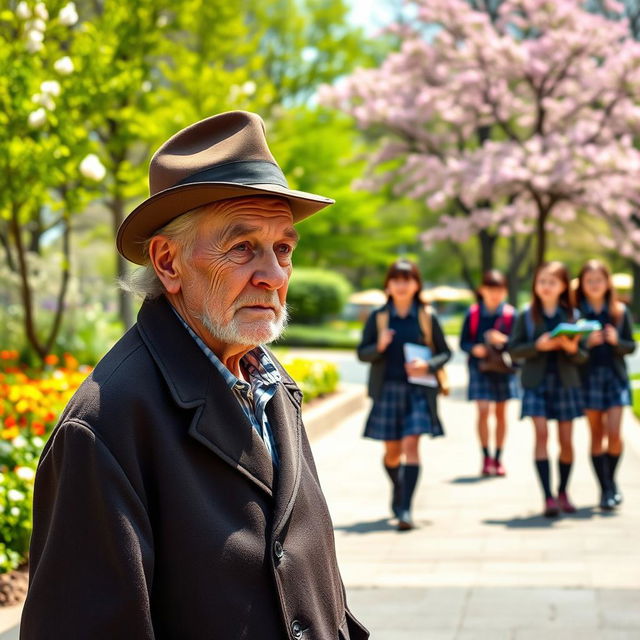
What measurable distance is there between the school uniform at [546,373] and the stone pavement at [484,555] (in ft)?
2.56

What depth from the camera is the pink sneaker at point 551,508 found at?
7.85 metres

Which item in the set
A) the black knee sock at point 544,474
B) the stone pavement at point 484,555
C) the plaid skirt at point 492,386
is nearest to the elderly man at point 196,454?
the stone pavement at point 484,555

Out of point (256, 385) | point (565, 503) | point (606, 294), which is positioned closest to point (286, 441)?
point (256, 385)

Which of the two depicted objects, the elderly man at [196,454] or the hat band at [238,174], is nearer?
the elderly man at [196,454]

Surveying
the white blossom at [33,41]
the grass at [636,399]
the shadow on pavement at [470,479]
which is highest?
the white blossom at [33,41]

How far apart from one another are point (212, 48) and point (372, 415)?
9978 millimetres

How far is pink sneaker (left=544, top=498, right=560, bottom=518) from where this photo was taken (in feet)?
25.8

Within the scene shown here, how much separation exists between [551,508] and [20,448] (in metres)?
3.76

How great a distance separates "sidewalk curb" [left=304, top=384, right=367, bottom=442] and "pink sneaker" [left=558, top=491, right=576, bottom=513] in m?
3.68

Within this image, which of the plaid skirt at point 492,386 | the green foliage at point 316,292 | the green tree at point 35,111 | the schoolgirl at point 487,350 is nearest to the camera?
the green tree at point 35,111

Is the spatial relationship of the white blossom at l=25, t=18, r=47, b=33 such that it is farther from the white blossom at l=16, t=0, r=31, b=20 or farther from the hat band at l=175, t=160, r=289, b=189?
the hat band at l=175, t=160, r=289, b=189

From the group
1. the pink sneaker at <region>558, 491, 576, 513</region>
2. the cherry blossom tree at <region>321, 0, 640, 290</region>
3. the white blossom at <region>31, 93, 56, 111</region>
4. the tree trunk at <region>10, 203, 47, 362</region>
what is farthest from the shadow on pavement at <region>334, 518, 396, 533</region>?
the cherry blossom tree at <region>321, 0, 640, 290</region>

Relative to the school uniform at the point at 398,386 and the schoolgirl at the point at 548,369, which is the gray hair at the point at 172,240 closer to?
the school uniform at the point at 398,386

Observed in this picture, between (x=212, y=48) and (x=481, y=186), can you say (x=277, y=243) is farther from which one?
(x=481, y=186)
